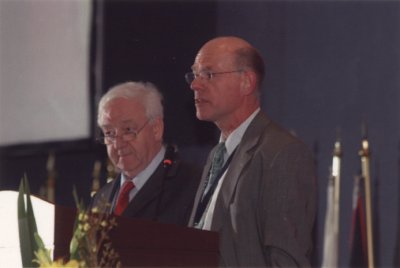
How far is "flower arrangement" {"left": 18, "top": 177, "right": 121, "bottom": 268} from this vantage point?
2.02 meters

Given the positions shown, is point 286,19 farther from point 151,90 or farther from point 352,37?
point 151,90

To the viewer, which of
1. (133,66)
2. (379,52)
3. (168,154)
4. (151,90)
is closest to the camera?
(168,154)

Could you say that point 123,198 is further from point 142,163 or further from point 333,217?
point 333,217

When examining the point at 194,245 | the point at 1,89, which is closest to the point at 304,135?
the point at 1,89

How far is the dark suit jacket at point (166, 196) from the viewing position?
310 centimetres

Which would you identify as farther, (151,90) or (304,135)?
(304,135)

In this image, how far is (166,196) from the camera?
3158mm

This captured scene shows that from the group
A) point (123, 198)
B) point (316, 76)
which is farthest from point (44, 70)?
point (123, 198)

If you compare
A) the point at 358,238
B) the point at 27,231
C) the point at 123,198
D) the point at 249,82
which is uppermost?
the point at 249,82

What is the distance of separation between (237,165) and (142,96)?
0.73 metres

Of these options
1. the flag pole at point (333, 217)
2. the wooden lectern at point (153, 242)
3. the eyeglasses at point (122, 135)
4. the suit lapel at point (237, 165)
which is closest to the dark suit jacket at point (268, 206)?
the suit lapel at point (237, 165)

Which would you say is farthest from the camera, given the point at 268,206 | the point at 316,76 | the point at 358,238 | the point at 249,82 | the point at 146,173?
the point at 316,76

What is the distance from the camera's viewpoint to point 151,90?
3643 mm

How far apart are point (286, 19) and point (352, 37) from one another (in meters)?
0.44
